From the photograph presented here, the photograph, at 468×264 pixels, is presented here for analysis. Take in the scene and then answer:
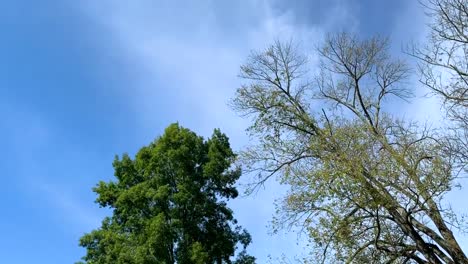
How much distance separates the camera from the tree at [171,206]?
19.2 metres

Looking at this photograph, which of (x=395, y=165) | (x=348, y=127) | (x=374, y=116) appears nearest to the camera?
(x=395, y=165)

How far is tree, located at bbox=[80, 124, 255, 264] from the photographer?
1919cm

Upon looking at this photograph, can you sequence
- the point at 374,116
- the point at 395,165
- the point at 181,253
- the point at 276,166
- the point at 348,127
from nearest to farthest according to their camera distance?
the point at 395,165 < the point at 348,127 < the point at 276,166 < the point at 374,116 < the point at 181,253

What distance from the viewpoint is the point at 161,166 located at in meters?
21.1

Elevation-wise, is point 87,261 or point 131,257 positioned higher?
point 87,261

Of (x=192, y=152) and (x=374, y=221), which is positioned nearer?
(x=374, y=221)

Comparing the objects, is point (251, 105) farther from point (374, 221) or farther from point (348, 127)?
point (374, 221)

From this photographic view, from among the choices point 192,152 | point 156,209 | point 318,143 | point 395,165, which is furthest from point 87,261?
point 395,165

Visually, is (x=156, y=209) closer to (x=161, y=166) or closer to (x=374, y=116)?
(x=161, y=166)

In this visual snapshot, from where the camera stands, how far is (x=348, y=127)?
14.2 metres

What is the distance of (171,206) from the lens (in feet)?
66.7

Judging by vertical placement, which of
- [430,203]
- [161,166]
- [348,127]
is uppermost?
[161,166]

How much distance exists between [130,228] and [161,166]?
262cm

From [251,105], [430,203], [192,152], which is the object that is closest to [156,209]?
[192,152]
